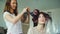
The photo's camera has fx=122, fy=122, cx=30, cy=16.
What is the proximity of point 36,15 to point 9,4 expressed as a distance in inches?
8.0

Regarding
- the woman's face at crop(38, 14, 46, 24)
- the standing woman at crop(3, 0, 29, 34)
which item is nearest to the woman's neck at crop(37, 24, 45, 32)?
the woman's face at crop(38, 14, 46, 24)

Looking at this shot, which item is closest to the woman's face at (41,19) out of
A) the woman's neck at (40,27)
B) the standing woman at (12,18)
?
the woman's neck at (40,27)

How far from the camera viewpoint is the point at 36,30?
784mm

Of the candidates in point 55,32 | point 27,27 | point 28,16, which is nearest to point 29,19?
point 28,16

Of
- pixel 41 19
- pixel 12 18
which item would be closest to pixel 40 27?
pixel 41 19

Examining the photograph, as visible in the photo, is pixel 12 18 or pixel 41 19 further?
pixel 41 19

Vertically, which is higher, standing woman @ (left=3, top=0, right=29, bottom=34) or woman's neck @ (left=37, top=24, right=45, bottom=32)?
standing woman @ (left=3, top=0, right=29, bottom=34)

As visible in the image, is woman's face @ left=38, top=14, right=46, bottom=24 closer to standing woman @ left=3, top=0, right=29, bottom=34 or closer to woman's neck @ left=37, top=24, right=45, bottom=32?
woman's neck @ left=37, top=24, right=45, bottom=32

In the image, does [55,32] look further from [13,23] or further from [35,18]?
[13,23]

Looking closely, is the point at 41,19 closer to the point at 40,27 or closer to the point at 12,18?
the point at 40,27

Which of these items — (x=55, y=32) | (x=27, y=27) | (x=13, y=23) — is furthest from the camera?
(x=55, y=32)

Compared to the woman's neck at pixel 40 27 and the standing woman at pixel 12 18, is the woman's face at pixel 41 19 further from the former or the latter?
the standing woman at pixel 12 18

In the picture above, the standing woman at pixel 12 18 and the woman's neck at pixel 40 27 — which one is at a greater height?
the standing woman at pixel 12 18

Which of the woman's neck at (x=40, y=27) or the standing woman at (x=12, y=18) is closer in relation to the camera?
the standing woman at (x=12, y=18)
